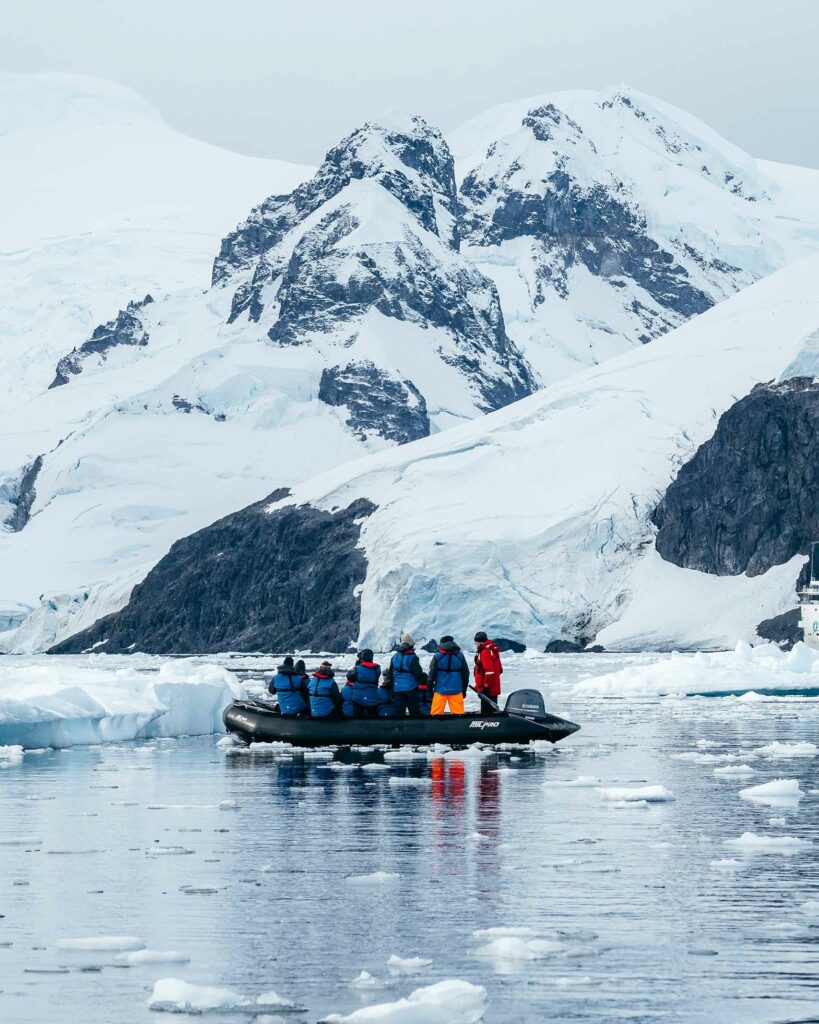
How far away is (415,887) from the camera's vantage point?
746 inches

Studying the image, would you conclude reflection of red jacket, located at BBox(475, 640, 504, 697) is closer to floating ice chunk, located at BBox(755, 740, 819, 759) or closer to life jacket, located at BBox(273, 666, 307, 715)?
life jacket, located at BBox(273, 666, 307, 715)

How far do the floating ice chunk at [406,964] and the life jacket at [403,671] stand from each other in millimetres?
19092

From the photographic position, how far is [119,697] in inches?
1694

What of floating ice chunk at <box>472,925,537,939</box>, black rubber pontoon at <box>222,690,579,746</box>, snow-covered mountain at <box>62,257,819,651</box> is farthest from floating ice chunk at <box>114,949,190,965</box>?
snow-covered mountain at <box>62,257,819,651</box>

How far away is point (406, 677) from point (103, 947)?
62.6 feet

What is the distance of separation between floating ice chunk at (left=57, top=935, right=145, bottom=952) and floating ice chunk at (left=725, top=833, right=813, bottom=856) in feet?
26.0

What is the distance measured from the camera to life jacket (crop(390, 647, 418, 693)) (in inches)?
1356

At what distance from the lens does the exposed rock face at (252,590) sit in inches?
5881

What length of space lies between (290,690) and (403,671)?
246cm

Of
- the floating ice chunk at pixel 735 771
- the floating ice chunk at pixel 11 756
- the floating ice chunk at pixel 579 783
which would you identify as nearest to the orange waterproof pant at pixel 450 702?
the floating ice chunk at pixel 579 783

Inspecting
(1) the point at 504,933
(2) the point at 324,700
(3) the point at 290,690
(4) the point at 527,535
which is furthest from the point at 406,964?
(4) the point at 527,535

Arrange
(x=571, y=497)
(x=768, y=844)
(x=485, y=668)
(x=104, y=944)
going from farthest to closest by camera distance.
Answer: (x=571, y=497), (x=485, y=668), (x=768, y=844), (x=104, y=944)

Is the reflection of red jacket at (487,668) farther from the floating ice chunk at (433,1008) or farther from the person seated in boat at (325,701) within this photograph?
the floating ice chunk at (433,1008)

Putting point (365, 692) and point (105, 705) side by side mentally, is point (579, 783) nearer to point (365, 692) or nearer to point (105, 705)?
point (365, 692)
